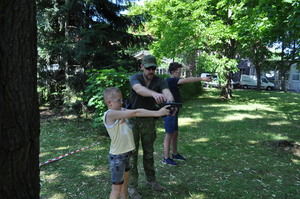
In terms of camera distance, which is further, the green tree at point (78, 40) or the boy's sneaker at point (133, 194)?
the green tree at point (78, 40)

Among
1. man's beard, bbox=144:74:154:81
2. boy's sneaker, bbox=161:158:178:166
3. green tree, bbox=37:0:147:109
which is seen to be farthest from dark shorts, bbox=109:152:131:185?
green tree, bbox=37:0:147:109

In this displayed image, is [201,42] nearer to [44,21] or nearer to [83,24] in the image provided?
[83,24]

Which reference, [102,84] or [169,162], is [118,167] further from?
[102,84]

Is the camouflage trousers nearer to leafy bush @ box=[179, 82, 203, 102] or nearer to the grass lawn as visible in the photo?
the grass lawn

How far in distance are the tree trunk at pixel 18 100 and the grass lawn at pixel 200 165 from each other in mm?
1781

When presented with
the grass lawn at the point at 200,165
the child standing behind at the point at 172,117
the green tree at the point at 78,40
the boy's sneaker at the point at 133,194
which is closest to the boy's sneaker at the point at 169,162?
the child standing behind at the point at 172,117

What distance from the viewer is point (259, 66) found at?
95.8ft

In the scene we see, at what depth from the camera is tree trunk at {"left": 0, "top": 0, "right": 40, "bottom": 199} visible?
1817 mm

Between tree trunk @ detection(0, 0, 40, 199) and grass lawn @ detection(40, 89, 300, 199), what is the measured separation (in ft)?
5.84

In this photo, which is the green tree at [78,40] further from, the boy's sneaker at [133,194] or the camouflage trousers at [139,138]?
the boy's sneaker at [133,194]

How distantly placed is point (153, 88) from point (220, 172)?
7.79ft

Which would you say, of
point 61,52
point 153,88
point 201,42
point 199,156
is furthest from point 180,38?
point 153,88

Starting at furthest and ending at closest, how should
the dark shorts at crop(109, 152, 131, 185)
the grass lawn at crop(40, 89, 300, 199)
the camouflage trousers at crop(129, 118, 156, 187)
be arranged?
the grass lawn at crop(40, 89, 300, 199), the camouflage trousers at crop(129, 118, 156, 187), the dark shorts at crop(109, 152, 131, 185)

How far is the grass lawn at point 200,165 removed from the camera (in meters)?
3.71
